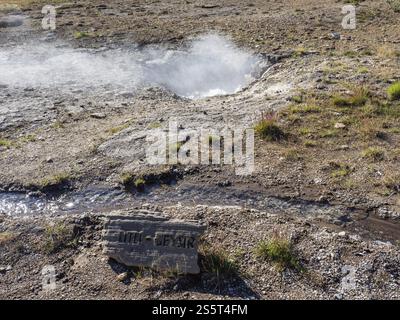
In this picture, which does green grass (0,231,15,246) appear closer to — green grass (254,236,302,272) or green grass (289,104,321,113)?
green grass (254,236,302,272)

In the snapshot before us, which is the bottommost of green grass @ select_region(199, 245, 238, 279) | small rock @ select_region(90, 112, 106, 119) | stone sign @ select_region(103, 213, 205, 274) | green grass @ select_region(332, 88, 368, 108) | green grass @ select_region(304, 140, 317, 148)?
green grass @ select_region(199, 245, 238, 279)

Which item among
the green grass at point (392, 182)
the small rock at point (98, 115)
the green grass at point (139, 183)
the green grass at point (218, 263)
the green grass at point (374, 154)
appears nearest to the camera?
the green grass at point (218, 263)

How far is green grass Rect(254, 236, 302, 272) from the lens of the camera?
295 inches

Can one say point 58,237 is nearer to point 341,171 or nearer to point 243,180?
point 243,180

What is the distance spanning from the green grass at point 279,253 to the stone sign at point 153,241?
101 cm

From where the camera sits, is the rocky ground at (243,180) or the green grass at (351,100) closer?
the rocky ground at (243,180)

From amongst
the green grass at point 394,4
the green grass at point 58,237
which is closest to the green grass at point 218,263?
the green grass at point 58,237

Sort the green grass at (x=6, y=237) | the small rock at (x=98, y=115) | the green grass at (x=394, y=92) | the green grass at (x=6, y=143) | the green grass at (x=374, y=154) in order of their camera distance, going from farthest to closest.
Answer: the small rock at (x=98, y=115) → the green grass at (x=394, y=92) → the green grass at (x=6, y=143) → the green grass at (x=374, y=154) → the green grass at (x=6, y=237)

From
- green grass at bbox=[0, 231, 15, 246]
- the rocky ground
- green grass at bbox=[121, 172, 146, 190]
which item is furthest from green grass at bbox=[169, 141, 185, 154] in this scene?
green grass at bbox=[0, 231, 15, 246]

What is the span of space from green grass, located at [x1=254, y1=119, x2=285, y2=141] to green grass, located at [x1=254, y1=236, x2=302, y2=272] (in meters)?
3.36

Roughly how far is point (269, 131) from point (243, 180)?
178 cm

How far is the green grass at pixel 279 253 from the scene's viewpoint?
7504 mm

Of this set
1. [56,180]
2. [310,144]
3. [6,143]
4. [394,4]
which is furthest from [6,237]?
[394,4]

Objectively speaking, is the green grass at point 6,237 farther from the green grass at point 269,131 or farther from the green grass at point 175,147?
the green grass at point 269,131
